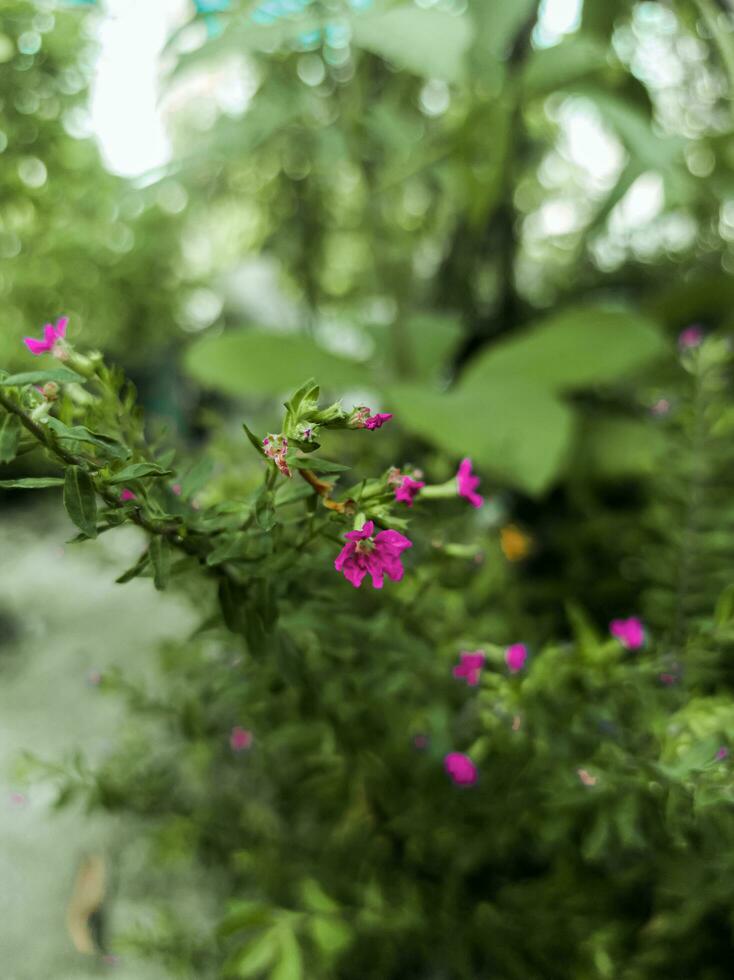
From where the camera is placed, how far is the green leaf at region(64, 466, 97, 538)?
0.90 feet

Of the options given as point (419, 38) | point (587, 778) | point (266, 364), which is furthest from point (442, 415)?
point (587, 778)

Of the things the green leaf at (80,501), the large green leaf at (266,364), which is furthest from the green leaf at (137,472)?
the large green leaf at (266,364)

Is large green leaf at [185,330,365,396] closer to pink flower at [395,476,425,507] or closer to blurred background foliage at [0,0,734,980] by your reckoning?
blurred background foliage at [0,0,734,980]

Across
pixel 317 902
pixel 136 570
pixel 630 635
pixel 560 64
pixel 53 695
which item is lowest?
pixel 53 695

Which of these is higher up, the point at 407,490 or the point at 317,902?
the point at 407,490

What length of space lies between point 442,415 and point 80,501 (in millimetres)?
539

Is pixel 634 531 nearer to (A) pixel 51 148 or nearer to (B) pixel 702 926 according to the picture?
(B) pixel 702 926

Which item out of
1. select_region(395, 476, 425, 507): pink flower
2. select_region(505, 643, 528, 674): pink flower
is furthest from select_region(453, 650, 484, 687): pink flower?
select_region(395, 476, 425, 507): pink flower

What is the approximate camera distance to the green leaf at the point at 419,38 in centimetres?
69

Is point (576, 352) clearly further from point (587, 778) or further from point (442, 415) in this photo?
point (587, 778)

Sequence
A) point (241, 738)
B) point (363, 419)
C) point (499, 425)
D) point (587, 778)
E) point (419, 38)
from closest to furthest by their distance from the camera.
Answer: point (363, 419) → point (587, 778) → point (241, 738) → point (419, 38) → point (499, 425)

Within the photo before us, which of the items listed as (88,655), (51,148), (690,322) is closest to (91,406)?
(88,655)

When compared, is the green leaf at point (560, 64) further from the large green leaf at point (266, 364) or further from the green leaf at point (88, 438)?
the green leaf at point (88, 438)

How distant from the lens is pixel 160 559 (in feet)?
0.99
